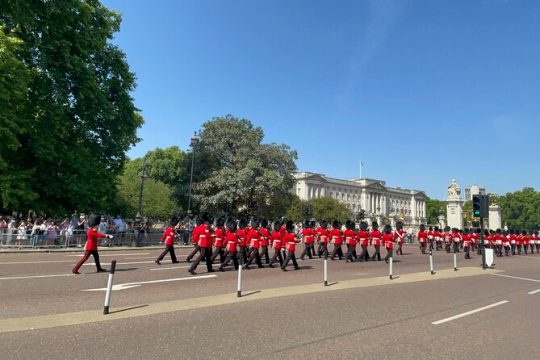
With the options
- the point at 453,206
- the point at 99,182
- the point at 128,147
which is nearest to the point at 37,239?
the point at 99,182

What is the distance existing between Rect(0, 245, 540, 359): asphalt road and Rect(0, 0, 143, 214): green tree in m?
11.4

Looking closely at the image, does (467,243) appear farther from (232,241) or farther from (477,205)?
(232,241)

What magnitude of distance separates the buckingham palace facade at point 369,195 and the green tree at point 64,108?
101 m

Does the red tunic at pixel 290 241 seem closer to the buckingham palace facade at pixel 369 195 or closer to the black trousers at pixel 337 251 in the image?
the black trousers at pixel 337 251

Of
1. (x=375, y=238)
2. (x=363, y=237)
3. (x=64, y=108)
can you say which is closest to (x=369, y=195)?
(x=375, y=238)

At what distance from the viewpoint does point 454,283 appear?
564 inches

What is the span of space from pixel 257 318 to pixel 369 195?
144 meters

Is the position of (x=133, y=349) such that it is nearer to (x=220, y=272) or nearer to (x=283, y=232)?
(x=220, y=272)

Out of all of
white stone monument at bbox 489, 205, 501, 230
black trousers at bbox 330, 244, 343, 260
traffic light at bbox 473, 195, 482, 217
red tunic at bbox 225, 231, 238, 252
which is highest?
white stone monument at bbox 489, 205, 501, 230

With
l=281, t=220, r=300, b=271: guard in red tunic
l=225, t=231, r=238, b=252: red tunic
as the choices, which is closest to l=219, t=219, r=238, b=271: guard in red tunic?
l=225, t=231, r=238, b=252: red tunic

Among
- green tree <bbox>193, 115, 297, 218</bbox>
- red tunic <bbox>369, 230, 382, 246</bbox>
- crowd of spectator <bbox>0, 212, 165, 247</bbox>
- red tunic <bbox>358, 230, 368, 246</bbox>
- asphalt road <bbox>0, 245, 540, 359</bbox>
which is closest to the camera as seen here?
asphalt road <bbox>0, 245, 540, 359</bbox>

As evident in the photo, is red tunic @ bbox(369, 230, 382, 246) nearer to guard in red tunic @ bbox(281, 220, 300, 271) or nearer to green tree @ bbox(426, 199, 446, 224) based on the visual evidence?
guard in red tunic @ bbox(281, 220, 300, 271)

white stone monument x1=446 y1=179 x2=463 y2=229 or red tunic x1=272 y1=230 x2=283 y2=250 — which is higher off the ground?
white stone monument x1=446 y1=179 x2=463 y2=229

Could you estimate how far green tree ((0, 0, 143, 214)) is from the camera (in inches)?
910
